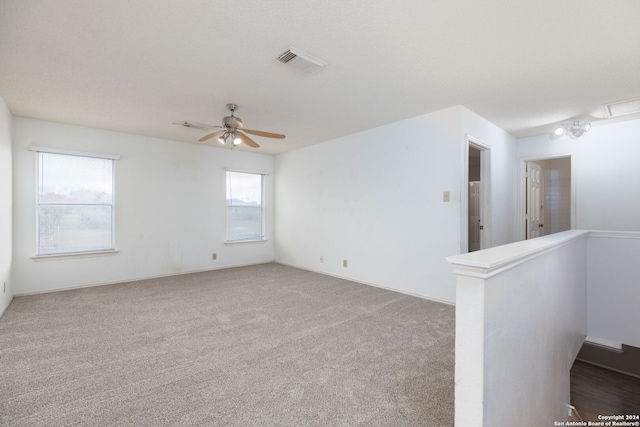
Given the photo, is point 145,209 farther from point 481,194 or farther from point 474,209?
point 474,209

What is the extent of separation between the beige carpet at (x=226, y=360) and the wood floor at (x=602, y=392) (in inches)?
64.1

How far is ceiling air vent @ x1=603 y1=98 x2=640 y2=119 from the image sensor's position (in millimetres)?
3375

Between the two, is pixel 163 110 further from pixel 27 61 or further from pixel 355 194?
pixel 355 194

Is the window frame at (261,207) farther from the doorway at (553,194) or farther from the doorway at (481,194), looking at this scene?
the doorway at (553,194)

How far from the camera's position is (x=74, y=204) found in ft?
14.2

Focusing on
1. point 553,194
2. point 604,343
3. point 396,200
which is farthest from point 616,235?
point 553,194

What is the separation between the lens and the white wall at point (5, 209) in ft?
10.8

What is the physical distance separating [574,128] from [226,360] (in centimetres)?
513

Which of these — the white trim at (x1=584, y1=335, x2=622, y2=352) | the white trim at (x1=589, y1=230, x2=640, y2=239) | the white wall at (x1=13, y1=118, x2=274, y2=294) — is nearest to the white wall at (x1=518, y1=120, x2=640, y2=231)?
the white trim at (x1=589, y1=230, x2=640, y2=239)

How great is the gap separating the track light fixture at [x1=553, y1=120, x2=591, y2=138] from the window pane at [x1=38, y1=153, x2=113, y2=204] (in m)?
6.78

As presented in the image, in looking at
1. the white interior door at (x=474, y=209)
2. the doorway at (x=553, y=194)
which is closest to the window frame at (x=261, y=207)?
the white interior door at (x=474, y=209)

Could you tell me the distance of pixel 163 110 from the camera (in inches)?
145

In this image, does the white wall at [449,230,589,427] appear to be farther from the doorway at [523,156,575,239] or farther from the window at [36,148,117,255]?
the window at [36,148,117,255]

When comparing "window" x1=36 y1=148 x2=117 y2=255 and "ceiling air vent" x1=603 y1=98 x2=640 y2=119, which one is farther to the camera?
"window" x1=36 y1=148 x2=117 y2=255
